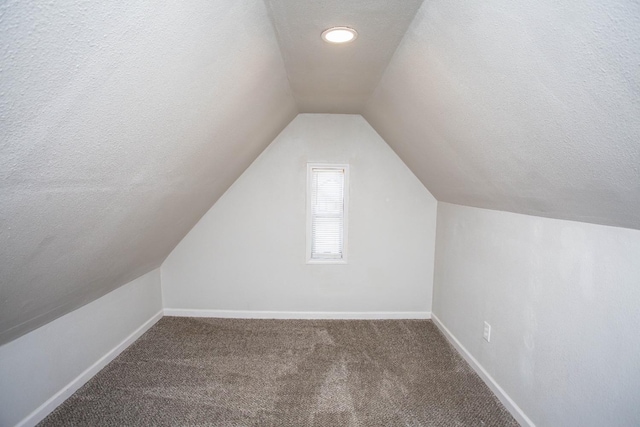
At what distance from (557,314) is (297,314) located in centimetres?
232

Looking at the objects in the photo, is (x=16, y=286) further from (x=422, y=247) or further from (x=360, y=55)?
(x=422, y=247)

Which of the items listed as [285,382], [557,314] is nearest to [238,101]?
[285,382]

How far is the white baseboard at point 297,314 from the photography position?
322cm

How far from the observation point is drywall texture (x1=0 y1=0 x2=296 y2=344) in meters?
0.67

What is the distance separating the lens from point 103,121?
3.02ft

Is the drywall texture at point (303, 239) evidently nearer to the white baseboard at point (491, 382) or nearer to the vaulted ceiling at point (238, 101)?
the white baseboard at point (491, 382)

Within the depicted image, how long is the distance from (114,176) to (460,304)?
268 centimetres

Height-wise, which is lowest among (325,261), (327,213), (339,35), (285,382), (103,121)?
(285,382)

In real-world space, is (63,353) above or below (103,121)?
below

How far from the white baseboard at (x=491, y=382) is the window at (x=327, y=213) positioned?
126cm

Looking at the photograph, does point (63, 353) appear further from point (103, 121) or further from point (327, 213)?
point (327, 213)

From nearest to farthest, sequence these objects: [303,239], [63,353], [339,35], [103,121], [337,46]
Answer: [103,121]
[339,35]
[337,46]
[63,353]
[303,239]

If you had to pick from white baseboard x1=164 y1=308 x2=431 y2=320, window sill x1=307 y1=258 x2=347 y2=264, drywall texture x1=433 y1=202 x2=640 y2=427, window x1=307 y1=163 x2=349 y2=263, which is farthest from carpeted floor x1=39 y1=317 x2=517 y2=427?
window x1=307 y1=163 x2=349 y2=263

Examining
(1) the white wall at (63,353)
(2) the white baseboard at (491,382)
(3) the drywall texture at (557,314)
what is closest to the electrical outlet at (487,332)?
(3) the drywall texture at (557,314)
